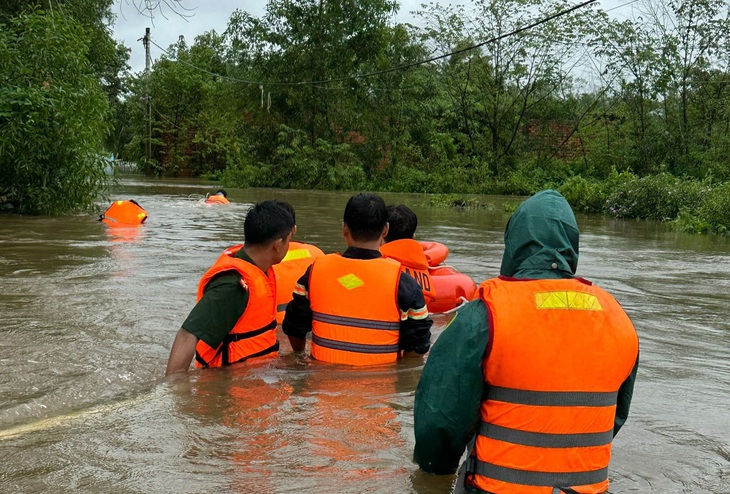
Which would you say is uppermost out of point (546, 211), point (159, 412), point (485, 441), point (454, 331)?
point (546, 211)

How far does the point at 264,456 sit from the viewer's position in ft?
12.7

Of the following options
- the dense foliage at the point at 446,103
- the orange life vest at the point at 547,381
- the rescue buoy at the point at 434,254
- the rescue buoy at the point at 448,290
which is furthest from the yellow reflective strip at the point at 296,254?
the dense foliage at the point at 446,103

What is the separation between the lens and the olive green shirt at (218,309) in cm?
464

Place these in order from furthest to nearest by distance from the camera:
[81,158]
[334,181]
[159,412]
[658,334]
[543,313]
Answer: [334,181]
[81,158]
[658,334]
[159,412]
[543,313]

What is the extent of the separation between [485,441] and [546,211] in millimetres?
798

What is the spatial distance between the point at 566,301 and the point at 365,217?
2361 millimetres

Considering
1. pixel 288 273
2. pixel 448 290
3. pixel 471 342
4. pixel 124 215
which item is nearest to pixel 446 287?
pixel 448 290

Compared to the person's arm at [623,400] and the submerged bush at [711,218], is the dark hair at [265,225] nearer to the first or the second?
the person's arm at [623,400]

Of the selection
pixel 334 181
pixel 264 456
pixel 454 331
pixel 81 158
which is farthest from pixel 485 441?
pixel 334 181

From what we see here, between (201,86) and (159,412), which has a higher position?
(201,86)

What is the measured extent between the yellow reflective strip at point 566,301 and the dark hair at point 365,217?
232 cm

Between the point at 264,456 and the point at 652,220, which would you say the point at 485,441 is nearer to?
the point at 264,456

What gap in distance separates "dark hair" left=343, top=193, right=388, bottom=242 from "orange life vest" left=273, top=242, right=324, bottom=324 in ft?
4.11

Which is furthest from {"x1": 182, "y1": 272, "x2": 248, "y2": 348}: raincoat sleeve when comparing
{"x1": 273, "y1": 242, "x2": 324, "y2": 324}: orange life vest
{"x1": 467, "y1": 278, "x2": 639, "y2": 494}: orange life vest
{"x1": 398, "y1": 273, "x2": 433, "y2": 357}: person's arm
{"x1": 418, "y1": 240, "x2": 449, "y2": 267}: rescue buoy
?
{"x1": 418, "y1": 240, "x2": 449, "y2": 267}: rescue buoy
